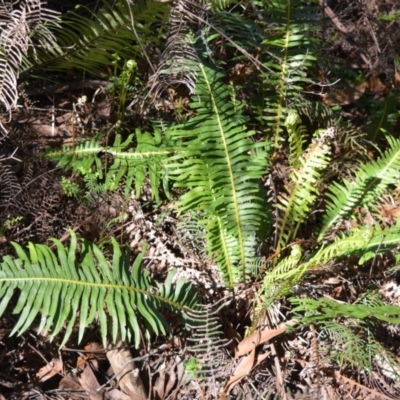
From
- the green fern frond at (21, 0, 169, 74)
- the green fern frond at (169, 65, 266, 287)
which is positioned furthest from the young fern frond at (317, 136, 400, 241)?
the green fern frond at (21, 0, 169, 74)

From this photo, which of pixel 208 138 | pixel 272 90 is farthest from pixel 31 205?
pixel 272 90

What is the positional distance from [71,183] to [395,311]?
1600 millimetres

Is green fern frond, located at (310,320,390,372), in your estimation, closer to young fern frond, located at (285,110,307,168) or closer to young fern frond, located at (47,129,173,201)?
young fern frond, located at (285,110,307,168)

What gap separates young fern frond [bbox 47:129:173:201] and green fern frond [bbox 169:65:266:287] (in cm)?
13

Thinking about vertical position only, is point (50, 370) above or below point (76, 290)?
below

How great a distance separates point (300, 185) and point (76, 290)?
1231 millimetres

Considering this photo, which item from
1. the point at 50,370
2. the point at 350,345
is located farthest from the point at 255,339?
the point at 50,370

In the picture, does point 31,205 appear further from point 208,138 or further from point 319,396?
point 319,396

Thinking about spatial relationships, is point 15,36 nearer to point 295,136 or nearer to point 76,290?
point 76,290

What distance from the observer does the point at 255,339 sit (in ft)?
7.91

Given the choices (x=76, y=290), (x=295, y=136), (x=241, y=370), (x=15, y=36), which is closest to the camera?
(x=76, y=290)

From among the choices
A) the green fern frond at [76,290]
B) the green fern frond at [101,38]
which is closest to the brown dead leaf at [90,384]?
the green fern frond at [76,290]

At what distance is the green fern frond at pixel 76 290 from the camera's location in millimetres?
2049

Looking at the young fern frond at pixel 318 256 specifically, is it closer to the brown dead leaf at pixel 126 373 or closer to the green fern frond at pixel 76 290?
the green fern frond at pixel 76 290
